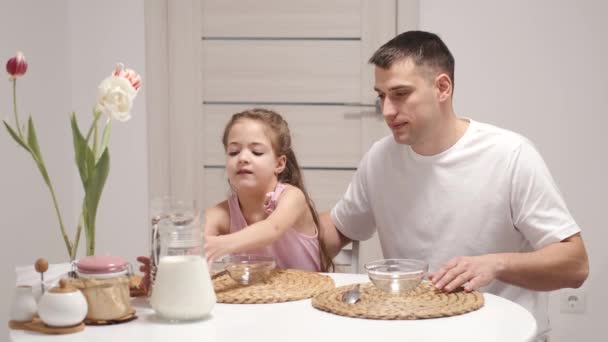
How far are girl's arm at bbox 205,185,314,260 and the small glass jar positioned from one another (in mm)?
313

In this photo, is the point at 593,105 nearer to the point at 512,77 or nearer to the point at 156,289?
the point at 512,77

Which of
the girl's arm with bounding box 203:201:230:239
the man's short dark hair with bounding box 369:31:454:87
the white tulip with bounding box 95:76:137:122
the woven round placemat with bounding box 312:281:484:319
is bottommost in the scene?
the woven round placemat with bounding box 312:281:484:319

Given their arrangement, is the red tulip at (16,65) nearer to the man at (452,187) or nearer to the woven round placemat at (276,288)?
the woven round placemat at (276,288)

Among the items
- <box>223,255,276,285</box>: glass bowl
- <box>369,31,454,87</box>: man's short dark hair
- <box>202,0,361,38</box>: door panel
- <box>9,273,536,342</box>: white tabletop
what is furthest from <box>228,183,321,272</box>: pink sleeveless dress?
<box>202,0,361,38</box>: door panel

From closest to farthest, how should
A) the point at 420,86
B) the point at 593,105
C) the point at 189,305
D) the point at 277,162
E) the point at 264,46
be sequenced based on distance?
1. the point at 189,305
2. the point at 420,86
3. the point at 277,162
4. the point at 593,105
5. the point at 264,46

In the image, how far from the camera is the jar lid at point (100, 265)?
1.34m

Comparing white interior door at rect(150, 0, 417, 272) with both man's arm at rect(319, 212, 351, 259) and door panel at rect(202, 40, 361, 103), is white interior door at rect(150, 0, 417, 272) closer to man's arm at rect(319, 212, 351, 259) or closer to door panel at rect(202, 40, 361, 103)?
door panel at rect(202, 40, 361, 103)

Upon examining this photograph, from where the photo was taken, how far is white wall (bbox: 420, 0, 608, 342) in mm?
3316

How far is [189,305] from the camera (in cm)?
135

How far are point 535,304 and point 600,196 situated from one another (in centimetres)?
151

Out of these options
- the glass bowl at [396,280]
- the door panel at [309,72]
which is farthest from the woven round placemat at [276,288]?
the door panel at [309,72]

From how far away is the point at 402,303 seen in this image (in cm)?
149

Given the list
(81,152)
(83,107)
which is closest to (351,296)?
(81,152)

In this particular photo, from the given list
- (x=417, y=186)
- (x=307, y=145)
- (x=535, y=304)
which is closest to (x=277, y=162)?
(x=417, y=186)
